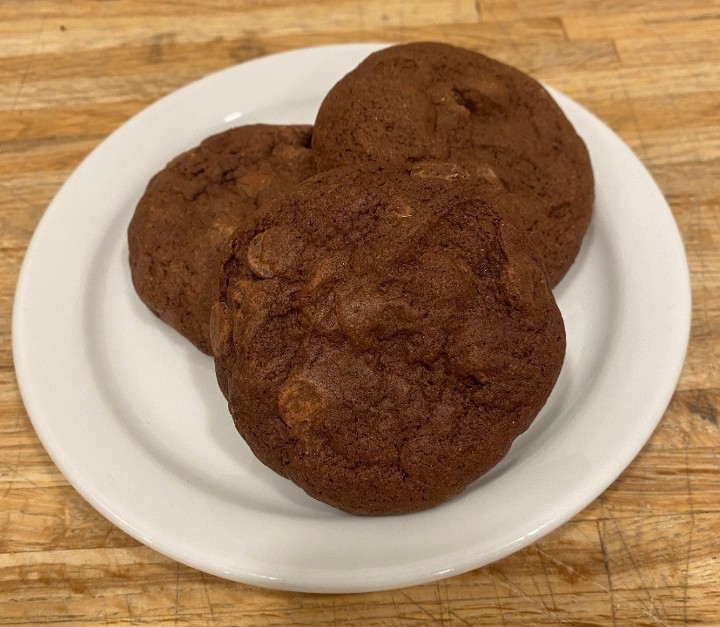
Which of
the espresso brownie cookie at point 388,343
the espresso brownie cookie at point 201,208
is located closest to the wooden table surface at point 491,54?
the espresso brownie cookie at point 388,343

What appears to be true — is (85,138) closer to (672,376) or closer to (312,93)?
(312,93)

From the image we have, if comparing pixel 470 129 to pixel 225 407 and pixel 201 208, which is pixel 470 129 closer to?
pixel 201 208

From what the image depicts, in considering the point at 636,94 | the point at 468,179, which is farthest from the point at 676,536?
the point at 636,94

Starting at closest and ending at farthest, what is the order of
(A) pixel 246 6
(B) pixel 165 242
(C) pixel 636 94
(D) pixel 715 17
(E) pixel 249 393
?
(E) pixel 249 393, (B) pixel 165 242, (C) pixel 636 94, (D) pixel 715 17, (A) pixel 246 6

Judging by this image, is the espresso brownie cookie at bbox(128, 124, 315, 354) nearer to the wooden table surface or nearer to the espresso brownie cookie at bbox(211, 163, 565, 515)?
the espresso brownie cookie at bbox(211, 163, 565, 515)

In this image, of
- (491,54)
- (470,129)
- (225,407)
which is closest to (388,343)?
(225,407)

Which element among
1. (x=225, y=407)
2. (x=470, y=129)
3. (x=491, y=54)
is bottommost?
(x=225, y=407)
